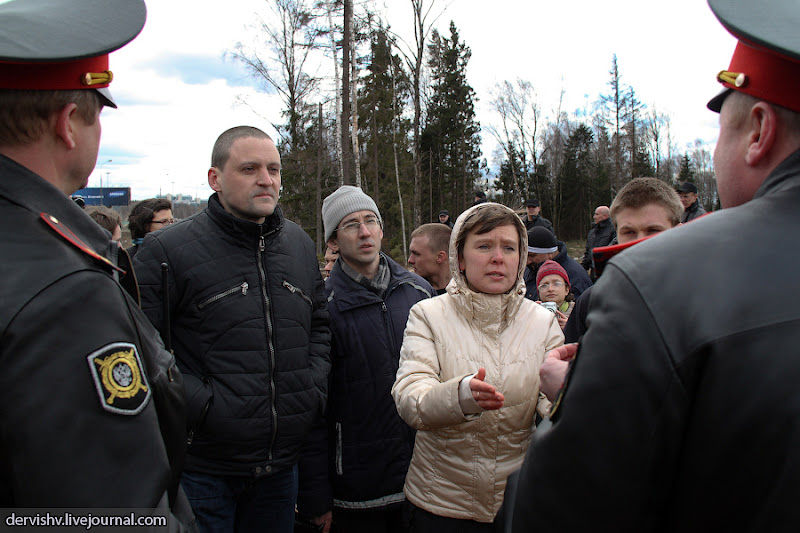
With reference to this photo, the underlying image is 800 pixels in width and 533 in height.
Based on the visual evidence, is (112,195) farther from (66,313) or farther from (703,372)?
(703,372)

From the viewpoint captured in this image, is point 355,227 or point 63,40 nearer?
point 63,40

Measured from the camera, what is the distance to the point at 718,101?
110cm

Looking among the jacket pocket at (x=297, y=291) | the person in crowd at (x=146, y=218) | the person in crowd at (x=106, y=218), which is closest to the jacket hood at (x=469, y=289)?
the jacket pocket at (x=297, y=291)

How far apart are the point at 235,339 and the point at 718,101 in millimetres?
2097

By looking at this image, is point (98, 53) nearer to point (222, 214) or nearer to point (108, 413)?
point (108, 413)

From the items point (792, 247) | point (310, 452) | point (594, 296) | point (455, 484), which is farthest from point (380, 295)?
point (792, 247)

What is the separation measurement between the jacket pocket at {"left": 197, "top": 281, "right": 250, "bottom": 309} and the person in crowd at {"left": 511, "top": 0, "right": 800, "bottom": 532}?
182 centimetres

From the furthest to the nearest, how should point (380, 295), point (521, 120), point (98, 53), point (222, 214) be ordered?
1. point (521, 120)
2. point (380, 295)
3. point (222, 214)
4. point (98, 53)

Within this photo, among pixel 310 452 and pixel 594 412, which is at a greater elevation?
pixel 594 412

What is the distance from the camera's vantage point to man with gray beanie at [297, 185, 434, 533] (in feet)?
8.87

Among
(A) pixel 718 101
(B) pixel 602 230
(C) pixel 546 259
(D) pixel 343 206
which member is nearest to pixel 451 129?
(B) pixel 602 230

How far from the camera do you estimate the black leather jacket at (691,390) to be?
790mm

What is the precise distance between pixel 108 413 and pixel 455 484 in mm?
1552

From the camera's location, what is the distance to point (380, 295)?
298 centimetres
